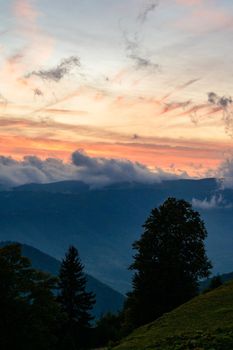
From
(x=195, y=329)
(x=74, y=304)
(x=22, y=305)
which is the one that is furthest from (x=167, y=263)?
(x=195, y=329)

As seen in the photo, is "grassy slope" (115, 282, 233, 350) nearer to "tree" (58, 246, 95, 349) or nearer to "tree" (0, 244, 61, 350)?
"tree" (0, 244, 61, 350)

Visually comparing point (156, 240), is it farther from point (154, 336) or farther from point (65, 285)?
point (154, 336)

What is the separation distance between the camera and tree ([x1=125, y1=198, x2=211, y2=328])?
198 feet

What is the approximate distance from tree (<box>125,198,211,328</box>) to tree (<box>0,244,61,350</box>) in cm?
1157

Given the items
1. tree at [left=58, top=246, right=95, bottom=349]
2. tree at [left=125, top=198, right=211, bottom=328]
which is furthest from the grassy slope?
tree at [left=58, top=246, right=95, bottom=349]

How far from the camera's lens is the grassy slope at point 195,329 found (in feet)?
90.5

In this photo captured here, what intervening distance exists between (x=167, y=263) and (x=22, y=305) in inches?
719

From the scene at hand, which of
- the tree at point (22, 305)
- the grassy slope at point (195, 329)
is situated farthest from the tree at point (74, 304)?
the grassy slope at point (195, 329)

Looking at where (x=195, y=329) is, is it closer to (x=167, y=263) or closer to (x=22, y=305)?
(x=22, y=305)

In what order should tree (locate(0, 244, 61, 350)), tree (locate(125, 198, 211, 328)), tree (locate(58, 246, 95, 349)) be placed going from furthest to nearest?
tree (locate(58, 246, 95, 349)) → tree (locate(125, 198, 211, 328)) → tree (locate(0, 244, 61, 350))

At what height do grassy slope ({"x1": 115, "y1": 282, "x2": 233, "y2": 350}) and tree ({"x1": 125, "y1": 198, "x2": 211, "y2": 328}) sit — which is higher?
tree ({"x1": 125, "y1": 198, "x2": 211, "y2": 328})

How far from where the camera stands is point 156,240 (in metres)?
63.0

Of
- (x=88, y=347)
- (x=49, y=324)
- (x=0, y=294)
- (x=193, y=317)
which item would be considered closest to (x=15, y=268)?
(x=0, y=294)

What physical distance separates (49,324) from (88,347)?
20761 millimetres
